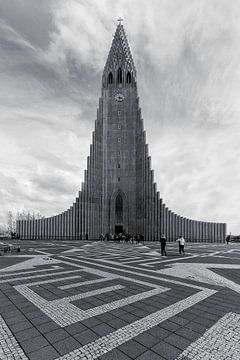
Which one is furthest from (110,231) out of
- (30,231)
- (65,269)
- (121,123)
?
(65,269)

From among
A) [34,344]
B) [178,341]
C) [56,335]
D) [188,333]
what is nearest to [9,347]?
[34,344]

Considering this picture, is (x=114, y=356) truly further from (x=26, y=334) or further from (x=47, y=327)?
(x=26, y=334)

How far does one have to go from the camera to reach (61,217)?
48969 mm

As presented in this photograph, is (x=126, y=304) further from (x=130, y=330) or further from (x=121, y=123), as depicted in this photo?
(x=121, y=123)

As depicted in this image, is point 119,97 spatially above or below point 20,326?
above

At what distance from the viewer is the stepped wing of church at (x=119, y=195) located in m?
47.4

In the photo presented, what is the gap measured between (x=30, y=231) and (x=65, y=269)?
4310 cm

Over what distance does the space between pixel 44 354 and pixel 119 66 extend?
5759 cm

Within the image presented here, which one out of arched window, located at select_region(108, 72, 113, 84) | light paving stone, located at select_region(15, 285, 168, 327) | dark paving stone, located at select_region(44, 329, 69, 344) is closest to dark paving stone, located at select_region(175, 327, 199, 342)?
light paving stone, located at select_region(15, 285, 168, 327)

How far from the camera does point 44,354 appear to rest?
3777mm

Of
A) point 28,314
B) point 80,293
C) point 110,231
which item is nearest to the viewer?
point 28,314

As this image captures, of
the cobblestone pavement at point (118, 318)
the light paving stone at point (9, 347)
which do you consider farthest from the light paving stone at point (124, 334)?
the light paving stone at point (9, 347)

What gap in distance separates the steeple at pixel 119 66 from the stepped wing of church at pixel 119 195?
76cm

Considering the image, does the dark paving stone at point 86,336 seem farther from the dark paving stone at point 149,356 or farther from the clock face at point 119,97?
the clock face at point 119,97
